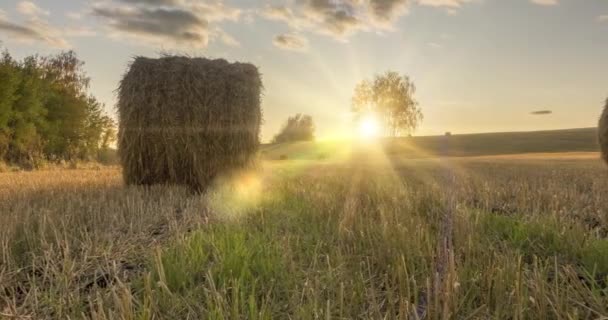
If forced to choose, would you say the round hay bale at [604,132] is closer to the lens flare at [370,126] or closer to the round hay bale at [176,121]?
the round hay bale at [176,121]

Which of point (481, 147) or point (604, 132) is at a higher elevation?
point (604, 132)

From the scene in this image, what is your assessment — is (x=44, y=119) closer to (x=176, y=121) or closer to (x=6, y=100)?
(x=6, y=100)

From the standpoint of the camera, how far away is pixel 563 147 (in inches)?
1692

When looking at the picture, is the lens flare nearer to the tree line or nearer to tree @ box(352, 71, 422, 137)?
tree @ box(352, 71, 422, 137)

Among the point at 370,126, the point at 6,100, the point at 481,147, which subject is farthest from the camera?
the point at 370,126

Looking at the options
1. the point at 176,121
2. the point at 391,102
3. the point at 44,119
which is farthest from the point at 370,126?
the point at 176,121

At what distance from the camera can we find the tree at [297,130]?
7544 centimetres

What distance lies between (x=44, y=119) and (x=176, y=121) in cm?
2654

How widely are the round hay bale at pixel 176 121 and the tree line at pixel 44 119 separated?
16.5m

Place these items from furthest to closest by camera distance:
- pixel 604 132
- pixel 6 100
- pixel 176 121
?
pixel 6 100, pixel 604 132, pixel 176 121

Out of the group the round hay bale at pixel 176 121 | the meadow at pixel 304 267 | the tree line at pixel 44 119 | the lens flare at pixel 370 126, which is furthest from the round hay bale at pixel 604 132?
the lens flare at pixel 370 126

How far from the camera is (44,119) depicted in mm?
29422

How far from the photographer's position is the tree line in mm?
24812

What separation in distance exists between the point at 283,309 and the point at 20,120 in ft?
95.2
